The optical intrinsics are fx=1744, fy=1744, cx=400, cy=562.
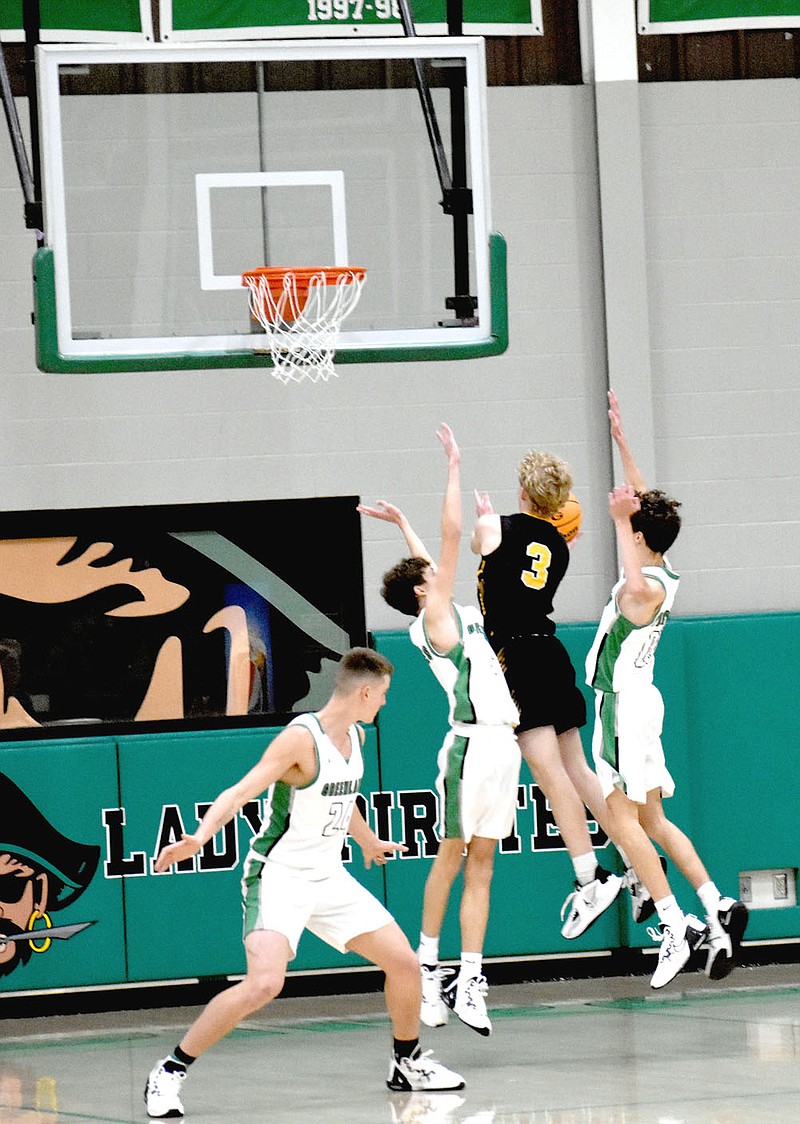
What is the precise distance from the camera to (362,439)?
9258 millimetres

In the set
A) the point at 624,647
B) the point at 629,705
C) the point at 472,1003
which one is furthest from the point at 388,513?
the point at 472,1003

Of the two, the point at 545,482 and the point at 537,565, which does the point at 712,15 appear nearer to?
the point at 545,482

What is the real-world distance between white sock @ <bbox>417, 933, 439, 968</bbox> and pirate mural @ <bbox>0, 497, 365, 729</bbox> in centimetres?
227

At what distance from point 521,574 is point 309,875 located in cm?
185

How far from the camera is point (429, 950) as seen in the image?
274 inches

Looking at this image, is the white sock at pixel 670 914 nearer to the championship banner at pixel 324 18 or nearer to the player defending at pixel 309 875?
the player defending at pixel 309 875

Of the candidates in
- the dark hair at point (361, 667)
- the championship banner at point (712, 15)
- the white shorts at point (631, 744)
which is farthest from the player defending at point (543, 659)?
the championship banner at point (712, 15)

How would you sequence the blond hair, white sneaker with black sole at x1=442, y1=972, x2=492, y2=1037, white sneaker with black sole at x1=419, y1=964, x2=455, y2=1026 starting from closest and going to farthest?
white sneaker with black sole at x1=442, y1=972, x2=492, y2=1037 → white sneaker with black sole at x1=419, y1=964, x2=455, y2=1026 → the blond hair

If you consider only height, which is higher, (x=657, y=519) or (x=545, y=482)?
(x=545, y=482)

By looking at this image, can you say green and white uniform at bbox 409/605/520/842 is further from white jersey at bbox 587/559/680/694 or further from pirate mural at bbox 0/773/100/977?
pirate mural at bbox 0/773/100/977

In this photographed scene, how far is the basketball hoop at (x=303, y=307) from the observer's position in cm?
699

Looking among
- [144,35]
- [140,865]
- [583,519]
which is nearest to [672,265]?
[583,519]

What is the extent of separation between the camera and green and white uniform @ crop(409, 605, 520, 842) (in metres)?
6.82

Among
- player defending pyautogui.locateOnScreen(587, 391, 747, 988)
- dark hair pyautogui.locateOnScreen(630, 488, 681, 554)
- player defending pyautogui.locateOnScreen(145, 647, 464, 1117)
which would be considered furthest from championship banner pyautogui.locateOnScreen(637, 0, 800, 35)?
player defending pyautogui.locateOnScreen(145, 647, 464, 1117)
